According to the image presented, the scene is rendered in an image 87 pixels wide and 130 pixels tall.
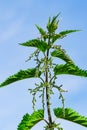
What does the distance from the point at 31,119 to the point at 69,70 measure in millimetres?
1190

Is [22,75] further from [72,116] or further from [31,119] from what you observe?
[72,116]

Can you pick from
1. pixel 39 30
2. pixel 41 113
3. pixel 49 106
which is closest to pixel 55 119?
pixel 41 113

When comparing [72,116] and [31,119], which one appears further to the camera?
[72,116]

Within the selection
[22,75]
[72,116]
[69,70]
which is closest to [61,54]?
[69,70]

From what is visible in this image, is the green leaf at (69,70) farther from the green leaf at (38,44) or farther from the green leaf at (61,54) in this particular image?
the green leaf at (38,44)

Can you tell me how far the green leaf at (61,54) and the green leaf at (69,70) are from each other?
0.14 m

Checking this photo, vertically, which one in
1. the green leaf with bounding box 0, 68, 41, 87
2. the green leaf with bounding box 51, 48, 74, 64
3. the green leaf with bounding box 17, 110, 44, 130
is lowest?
the green leaf with bounding box 17, 110, 44, 130

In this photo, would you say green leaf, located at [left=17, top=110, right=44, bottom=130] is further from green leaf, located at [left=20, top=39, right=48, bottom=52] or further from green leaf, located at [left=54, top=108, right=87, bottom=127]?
green leaf, located at [left=20, top=39, right=48, bottom=52]

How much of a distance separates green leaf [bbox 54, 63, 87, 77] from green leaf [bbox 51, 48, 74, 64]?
136mm

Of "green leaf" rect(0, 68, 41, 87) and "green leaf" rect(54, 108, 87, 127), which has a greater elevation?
"green leaf" rect(0, 68, 41, 87)

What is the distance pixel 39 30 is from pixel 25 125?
74.2 inches

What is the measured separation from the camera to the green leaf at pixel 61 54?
314 inches

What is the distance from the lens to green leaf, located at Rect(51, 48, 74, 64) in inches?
314

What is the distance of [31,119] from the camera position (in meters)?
8.32
